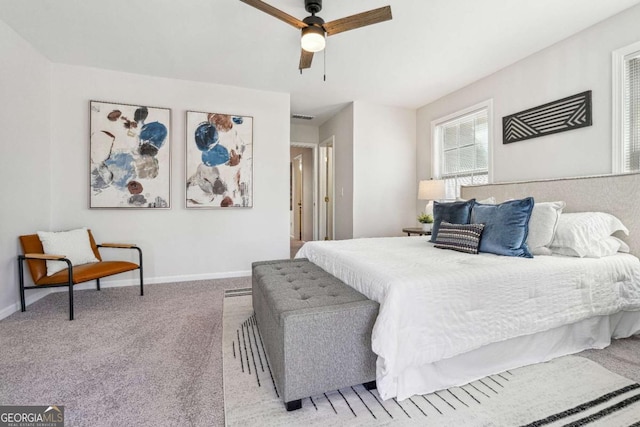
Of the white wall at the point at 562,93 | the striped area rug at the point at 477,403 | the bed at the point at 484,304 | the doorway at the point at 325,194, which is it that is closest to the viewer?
the striped area rug at the point at 477,403

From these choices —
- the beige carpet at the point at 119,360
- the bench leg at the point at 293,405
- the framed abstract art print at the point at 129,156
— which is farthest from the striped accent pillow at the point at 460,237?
the framed abstract art print at the point at 129,156

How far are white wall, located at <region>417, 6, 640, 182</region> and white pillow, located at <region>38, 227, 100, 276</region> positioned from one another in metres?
4.69

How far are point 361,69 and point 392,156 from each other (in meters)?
1.71

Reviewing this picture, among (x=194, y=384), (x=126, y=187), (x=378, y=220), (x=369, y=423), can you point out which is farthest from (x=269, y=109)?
(x=369, y=423)

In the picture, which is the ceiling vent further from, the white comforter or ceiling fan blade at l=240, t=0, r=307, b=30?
the white comforter

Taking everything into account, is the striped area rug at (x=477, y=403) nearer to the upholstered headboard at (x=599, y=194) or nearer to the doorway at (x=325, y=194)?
the upholstered headboard at (x=599, y=194)

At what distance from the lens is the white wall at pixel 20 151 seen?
103 inches

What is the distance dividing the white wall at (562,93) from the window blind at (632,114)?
0.10 meters

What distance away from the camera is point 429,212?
4.34m

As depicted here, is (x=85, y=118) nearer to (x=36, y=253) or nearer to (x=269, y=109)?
(x=36, y=253)

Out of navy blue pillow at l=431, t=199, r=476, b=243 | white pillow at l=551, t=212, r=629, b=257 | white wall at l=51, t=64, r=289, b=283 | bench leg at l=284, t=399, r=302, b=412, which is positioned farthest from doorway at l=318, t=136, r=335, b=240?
bench leg at l=284, t=399, r=302, b=412

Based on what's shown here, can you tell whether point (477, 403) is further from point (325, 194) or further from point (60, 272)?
point (325, 194)

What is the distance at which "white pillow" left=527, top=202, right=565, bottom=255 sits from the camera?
7.25 ft

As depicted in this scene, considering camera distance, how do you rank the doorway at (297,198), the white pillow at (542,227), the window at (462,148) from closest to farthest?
the white pillow at (542,227) < the window at (462,148) < the doorway at (297,198)
